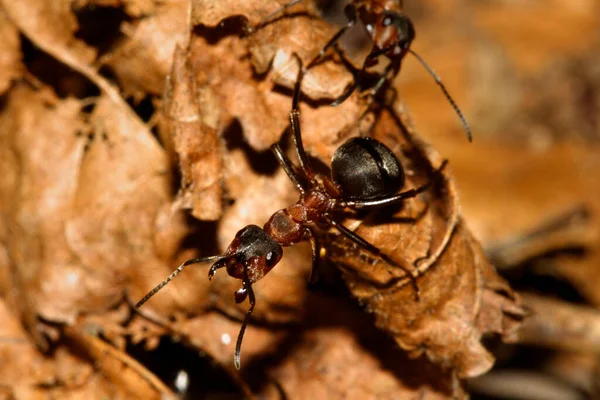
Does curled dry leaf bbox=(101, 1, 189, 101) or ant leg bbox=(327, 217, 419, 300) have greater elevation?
curled dry leaf bbox=(101, 1, 189, 101)

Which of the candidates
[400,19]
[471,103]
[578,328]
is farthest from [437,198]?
[471,103]

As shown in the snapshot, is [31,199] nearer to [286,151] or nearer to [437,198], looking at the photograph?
[286,151]


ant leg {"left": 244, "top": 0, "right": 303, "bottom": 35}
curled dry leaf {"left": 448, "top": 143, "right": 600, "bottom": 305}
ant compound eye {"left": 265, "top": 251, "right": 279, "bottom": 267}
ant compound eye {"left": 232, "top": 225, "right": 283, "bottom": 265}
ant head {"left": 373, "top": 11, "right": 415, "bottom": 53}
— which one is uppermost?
ant leg {"left": 244, "top": 0, "right": 303, "bottom": 35}

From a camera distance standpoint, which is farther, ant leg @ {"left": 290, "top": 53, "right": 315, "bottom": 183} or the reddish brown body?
the reddish brown body

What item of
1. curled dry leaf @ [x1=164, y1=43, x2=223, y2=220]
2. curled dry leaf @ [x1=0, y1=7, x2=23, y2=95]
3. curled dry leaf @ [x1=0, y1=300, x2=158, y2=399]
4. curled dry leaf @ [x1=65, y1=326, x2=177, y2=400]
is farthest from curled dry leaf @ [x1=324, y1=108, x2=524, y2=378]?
curled dry leaf @ [x1=0, y1=7, x2=23, y2=95]

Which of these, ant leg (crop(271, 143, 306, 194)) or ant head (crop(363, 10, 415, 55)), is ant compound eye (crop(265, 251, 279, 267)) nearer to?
ant leg (crop(271, 143, 306, 194))

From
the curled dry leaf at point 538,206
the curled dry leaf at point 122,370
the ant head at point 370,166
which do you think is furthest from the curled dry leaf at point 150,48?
the curled dry leaf at point 538,206

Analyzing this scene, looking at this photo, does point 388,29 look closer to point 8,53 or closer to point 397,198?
point 397,198
